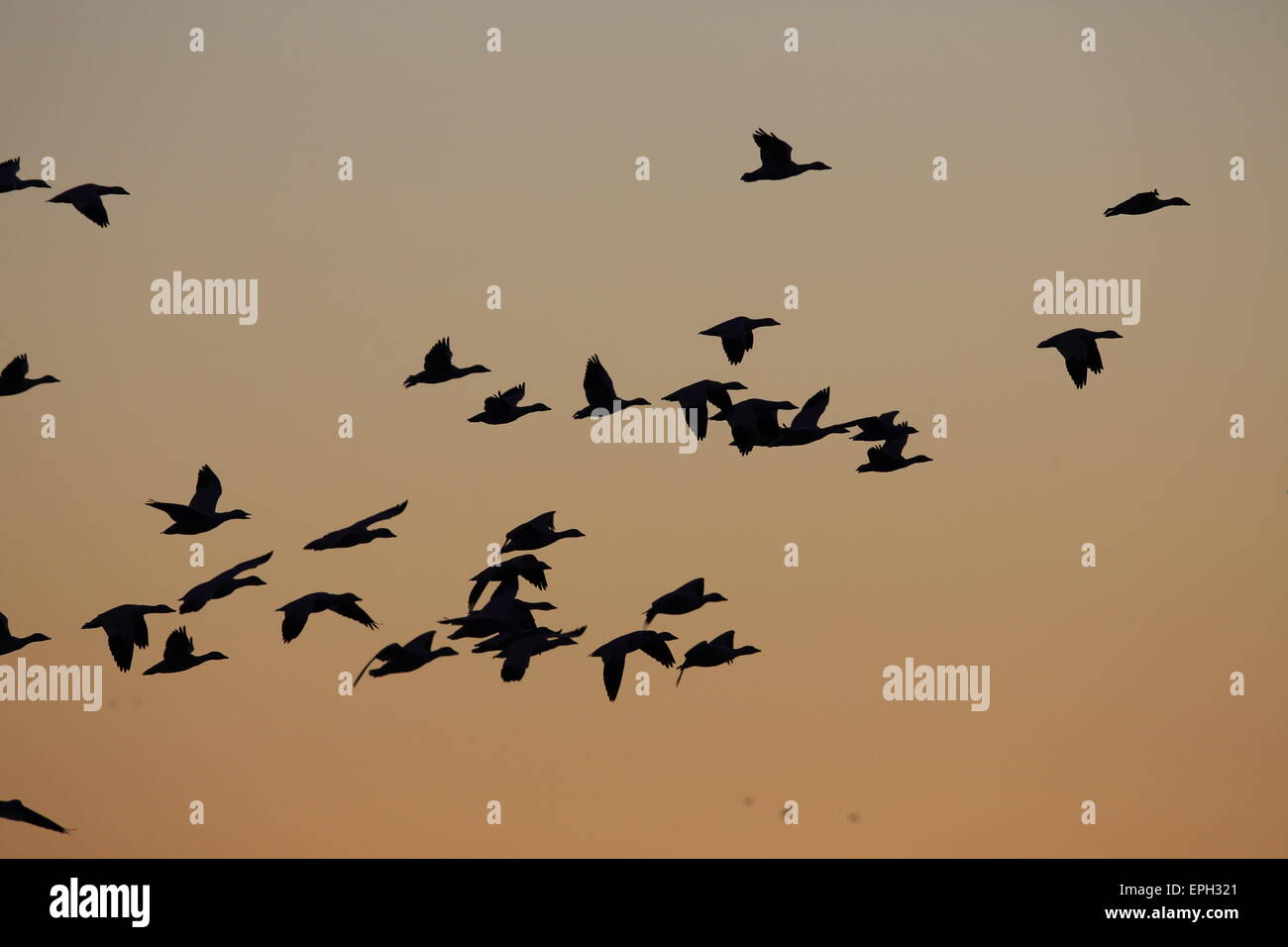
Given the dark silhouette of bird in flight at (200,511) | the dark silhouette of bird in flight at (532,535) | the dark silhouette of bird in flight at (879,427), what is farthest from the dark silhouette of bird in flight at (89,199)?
the dark silhouette of bird in flight at (879,427)

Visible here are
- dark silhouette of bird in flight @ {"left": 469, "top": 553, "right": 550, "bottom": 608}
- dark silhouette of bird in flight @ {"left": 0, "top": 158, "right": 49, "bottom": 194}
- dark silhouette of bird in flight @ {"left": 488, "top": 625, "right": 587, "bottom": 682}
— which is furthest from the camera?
dark silhouette of bird in flight @ {"left": 469, "top": 553, "right": 550, "bottom": 608}

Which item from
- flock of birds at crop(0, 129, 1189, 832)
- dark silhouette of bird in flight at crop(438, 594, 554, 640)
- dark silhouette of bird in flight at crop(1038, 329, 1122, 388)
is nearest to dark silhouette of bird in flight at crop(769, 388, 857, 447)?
flock of birds at crop(0, 129, 1189, 832)

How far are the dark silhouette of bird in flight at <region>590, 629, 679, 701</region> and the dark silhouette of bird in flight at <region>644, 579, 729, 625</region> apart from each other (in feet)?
0.97

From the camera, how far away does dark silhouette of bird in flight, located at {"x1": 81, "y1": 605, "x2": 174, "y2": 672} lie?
69.6 ft

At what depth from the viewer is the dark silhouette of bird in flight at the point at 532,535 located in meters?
22.2

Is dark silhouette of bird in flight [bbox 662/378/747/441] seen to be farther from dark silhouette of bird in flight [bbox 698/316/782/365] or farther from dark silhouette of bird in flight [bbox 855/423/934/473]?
dark silhouette of bird in flight [bbox 855/423/934/473]

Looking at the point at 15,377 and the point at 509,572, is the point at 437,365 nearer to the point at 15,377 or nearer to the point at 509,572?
the point at 509,572

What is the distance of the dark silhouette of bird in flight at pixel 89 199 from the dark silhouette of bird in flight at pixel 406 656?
682cm

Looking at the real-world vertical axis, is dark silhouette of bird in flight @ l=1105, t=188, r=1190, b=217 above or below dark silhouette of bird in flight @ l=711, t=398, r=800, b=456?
above

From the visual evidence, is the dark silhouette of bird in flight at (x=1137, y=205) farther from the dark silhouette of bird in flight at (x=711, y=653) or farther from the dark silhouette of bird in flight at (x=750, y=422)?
the dark silhouette of bird in flight at (x=711, y=653)

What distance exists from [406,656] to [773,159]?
8370 millimetres

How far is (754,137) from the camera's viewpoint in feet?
70.5

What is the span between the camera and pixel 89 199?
843 inches

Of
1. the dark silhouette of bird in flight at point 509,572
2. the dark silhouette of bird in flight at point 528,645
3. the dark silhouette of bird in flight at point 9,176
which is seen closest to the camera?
the dark silhouette of bird in flight at point 9,176
